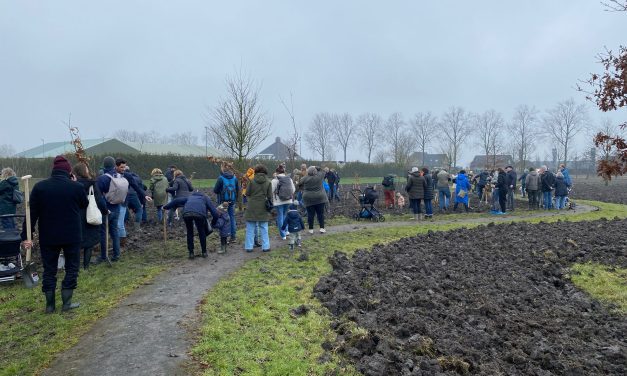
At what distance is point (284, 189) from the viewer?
1110 cm

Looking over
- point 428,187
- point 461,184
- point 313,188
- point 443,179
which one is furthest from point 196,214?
point 461,184

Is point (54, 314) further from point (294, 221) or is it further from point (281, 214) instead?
point (281, 214)

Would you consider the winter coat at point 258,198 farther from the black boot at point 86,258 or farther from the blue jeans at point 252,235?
the black boot at point 86,258

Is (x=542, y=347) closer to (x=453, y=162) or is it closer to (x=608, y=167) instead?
(x=608, y=167)

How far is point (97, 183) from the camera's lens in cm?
945

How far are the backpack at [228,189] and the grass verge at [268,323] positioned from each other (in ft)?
6.05

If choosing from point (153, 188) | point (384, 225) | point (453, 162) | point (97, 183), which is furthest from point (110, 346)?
point (453, 162)

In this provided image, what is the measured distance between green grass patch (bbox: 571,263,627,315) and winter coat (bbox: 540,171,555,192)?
1104 cm

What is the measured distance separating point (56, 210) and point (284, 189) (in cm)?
544

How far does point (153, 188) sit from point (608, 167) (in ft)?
40.3

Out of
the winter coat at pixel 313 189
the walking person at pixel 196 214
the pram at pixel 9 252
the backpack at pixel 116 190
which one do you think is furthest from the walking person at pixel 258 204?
the pram at pixel 9 252

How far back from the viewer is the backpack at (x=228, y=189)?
1095cm

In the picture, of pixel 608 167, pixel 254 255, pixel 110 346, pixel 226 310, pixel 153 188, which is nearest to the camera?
pixel 110 346

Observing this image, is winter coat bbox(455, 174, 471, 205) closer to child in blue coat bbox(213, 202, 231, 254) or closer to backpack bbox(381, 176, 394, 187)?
backpack bbox(381, 176, 394, 187)
